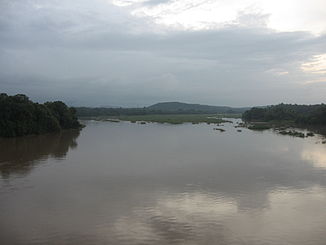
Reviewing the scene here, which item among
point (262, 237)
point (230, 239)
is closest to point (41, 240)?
point (230, 239)

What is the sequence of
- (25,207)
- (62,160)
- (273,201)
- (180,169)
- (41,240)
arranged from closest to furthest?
(41,240)
(25,207)
(273,201)
(180,169)
(62,160)

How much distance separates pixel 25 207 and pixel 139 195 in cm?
383

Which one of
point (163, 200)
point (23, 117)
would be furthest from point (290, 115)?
point (163, 200)

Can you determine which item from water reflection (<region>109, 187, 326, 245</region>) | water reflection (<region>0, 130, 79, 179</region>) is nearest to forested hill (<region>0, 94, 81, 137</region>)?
water reflection (<region>0, 130, 79, 179</region>)

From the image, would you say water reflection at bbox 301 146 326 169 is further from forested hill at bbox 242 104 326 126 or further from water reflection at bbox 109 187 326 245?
forested hill at bbox 242 104 326 126

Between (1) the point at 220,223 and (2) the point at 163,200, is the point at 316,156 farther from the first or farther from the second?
(1) the point at 220,223

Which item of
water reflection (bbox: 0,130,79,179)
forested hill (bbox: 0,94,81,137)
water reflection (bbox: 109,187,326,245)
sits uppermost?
forested hill (bbox: 0,94,81,137)

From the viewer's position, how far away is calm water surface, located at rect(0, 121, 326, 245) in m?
9.01

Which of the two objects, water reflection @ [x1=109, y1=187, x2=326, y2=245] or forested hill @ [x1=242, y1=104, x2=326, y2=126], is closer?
water reflection @ [x1=109, y1=187, x2=326, y2=245]

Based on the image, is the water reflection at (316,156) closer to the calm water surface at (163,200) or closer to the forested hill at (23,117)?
the calm water surface at (163,200)

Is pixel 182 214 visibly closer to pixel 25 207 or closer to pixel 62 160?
pixel 25 207

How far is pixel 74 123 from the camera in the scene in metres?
46.7

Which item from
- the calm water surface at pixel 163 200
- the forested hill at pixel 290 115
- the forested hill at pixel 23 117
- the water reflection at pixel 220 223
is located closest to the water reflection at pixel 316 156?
the calm water surface at pixel 163 200

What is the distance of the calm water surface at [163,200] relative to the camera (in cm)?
901
